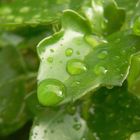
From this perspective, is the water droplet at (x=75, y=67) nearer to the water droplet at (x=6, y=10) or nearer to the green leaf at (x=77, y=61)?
the green leaf at (x=77, y=61)

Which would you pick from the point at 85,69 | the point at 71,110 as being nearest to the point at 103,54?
the point at 85,69

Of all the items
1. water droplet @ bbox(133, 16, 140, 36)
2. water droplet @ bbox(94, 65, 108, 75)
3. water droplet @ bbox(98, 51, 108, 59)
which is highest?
water droplet @ bbox(133, 16, 140, 36)

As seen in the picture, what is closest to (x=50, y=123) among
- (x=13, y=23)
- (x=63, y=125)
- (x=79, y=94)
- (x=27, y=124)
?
(x=63, y=125)

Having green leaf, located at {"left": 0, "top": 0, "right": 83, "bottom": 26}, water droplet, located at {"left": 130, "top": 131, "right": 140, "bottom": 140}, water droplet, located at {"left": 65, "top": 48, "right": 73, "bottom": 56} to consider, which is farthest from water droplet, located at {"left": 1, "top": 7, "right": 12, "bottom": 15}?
water droplet, located at {"left": 130, "top": 131, "right": 140, "bottom": 140}

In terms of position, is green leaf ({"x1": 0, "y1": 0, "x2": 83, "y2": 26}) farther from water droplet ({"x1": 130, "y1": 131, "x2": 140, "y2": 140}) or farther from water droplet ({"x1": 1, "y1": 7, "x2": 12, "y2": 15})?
water droplet ({"x1": 130, "y1": 131, "x2": 140, "y2": 140})

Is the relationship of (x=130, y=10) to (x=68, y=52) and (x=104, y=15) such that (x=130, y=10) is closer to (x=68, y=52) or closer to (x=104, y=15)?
(x=104, y=15)

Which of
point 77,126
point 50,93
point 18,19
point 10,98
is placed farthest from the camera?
point 10,98
